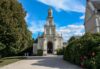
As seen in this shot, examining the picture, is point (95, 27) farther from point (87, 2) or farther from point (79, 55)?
point (79, 55)

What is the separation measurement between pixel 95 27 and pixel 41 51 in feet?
83.8

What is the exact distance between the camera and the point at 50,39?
64875mm

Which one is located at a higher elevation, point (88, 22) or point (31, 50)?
point (88, 22)

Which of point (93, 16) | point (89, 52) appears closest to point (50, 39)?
point (93, 16)

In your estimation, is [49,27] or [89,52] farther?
[49,27]

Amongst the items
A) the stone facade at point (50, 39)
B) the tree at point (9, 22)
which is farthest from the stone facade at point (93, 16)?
the tree at point (9, 22)

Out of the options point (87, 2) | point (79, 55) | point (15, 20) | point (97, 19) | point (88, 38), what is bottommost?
point (79, 55)

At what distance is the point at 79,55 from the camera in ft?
59.8

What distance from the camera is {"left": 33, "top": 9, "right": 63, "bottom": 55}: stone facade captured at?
64250 millimetres

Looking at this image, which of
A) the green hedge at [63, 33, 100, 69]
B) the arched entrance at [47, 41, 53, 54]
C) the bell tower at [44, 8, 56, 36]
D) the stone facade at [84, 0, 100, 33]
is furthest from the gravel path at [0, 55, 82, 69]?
the bell tower at [44, 8, 56, 36]

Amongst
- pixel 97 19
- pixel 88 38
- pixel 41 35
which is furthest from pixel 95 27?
pixel 41 35

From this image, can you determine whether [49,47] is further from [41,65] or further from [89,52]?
[89,52]

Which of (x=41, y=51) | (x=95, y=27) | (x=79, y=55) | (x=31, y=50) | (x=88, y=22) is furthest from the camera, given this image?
(x=31, y=50)

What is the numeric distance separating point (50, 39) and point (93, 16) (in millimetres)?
24342
